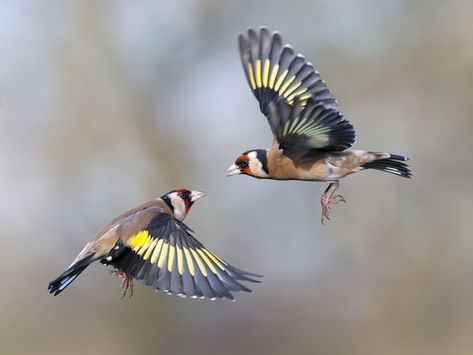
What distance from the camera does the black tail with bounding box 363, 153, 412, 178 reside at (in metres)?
4.70

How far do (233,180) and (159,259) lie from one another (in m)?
7.78

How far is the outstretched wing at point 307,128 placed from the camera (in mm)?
4145

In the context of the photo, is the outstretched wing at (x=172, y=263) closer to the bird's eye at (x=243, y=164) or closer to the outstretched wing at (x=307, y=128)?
the bird's eye at (x=243, y=164)

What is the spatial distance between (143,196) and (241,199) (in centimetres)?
132

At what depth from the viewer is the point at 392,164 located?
476 centimetres

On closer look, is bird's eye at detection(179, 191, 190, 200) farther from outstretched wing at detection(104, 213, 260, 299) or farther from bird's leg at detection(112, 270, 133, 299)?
bird's leg at detection(112, 270, 133, 299)

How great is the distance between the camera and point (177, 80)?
12500mm

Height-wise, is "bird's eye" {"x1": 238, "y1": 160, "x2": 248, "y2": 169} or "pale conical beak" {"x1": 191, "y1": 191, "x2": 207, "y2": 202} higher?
"bird's eye" {"x1": 238, "y1": 160, "x2": 248, "y2": 169}

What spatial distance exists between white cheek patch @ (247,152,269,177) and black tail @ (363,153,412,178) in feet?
1.61

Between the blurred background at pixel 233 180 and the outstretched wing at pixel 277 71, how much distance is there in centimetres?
663

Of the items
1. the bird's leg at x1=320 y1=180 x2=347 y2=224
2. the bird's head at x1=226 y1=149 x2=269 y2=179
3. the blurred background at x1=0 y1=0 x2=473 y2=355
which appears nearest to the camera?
the bird's leg at x1=320 y1=180 x2=347 y2=224

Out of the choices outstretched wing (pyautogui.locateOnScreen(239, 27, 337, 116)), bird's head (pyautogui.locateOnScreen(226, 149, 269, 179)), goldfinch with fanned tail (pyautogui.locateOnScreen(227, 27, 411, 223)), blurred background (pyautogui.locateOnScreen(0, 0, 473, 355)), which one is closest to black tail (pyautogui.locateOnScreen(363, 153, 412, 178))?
goldfinch with fanned tail (pyautogui.locateOnScreen(227, 27, 411, 223))

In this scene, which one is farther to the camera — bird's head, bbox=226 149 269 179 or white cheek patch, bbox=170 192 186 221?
white cheek patch, bbox=170 192 186 221
